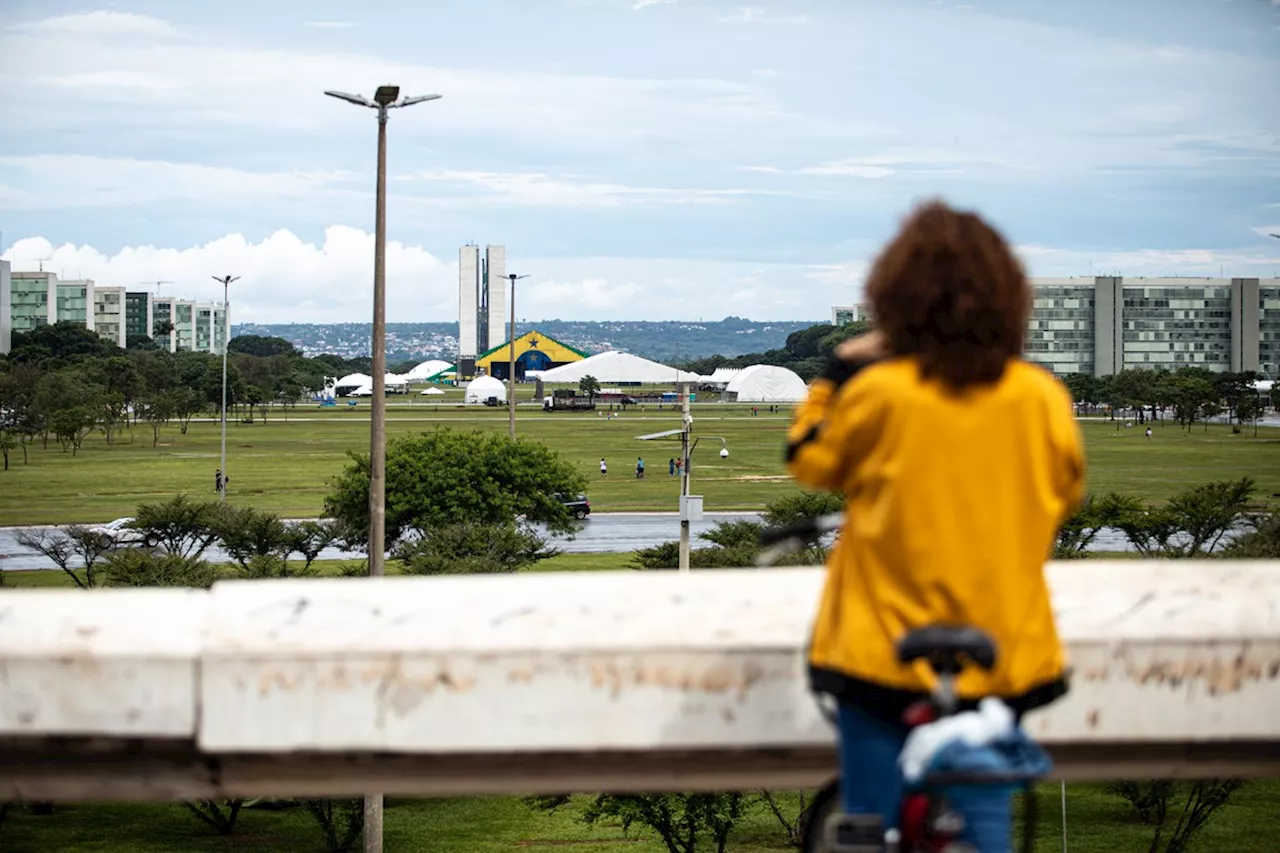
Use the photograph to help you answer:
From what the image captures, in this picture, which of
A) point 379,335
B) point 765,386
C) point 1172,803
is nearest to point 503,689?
point 379,335

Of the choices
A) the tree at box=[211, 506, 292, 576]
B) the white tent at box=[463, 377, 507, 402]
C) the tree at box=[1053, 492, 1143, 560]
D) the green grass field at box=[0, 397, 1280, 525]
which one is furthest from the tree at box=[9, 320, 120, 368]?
the tree at box=[1053, 492, 1143, 560]

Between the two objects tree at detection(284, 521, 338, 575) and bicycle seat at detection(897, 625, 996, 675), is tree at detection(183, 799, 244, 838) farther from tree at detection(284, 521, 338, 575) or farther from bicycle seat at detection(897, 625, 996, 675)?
bicycle seat at detection(897, 625, 996, 675)

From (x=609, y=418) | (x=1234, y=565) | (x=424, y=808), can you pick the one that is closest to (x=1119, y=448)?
(x=609, y=418)

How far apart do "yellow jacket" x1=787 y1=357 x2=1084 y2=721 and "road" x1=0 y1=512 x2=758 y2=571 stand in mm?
41963

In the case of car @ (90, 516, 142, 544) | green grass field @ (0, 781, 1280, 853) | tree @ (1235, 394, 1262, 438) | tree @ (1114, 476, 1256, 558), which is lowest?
green grass field @ (0, 781, 1280, 853)

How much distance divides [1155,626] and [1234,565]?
2.02 feet

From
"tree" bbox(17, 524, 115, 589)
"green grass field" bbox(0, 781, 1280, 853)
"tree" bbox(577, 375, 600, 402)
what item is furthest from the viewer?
"tree" bbox(577, 375, 600, 402)

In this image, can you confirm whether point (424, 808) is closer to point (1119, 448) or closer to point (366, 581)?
point (366, 581)

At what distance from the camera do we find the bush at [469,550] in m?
36.0

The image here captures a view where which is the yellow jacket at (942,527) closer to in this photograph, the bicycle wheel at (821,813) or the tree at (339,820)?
the bicycle wheel at (821,813)

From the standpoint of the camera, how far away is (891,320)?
2.99 meters

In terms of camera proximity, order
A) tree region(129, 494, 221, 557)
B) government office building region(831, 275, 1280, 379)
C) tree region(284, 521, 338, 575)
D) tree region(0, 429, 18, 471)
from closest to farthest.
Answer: tree region(284, 521, 338, 575) → tree region(129, 494, 221, 557) → tree region(0, 429, 18, 471) → government office building region(831, 275, 1280, 379)

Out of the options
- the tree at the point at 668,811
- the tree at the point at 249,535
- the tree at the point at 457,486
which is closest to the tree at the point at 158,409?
the tree at the point at 457,486

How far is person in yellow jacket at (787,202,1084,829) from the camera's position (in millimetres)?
2865
